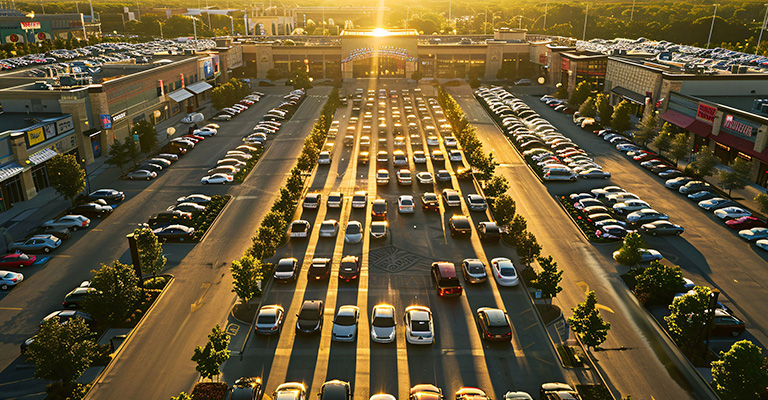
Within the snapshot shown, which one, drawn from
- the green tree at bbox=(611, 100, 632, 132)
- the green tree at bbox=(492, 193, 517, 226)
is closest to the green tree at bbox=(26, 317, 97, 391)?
the green tree at bbox=(492, 193, 517, 226)

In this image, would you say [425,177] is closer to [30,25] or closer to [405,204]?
[405,204]

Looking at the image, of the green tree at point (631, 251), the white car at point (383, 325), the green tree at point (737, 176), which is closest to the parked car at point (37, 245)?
the white car at point (383, 325)

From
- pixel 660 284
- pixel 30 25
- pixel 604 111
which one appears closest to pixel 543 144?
pixel 604 111

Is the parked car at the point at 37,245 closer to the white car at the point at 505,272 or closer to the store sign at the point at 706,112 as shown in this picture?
the white car at the point at 505,272

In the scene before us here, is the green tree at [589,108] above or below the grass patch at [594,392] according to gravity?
above

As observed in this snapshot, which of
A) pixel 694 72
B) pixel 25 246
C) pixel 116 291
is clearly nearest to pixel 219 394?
pixel 116 291

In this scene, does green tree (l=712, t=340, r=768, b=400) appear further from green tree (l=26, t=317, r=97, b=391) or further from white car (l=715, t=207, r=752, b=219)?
green tree (l=26, t=317, r=97, b=391)

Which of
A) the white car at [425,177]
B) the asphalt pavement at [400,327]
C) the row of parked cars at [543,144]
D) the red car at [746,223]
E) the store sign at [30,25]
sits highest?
the store sign at [30,25]
